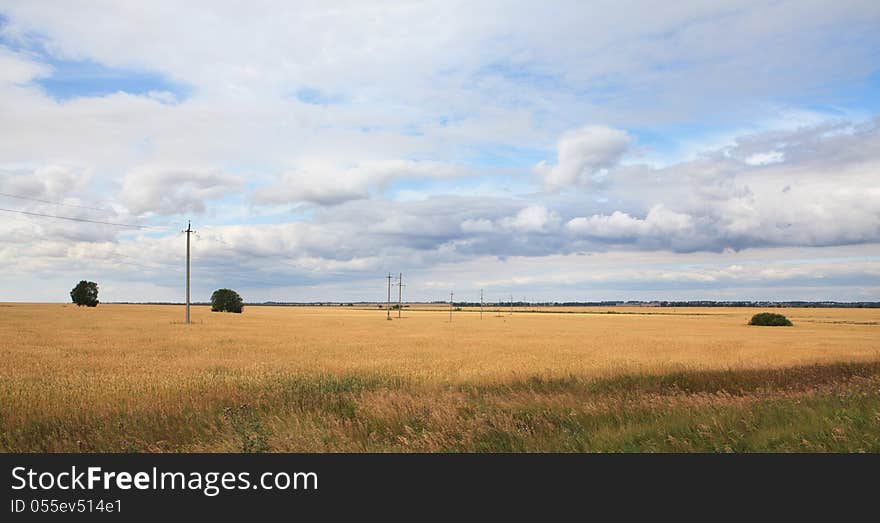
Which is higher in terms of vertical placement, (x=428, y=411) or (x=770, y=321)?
(x=428, y=411)

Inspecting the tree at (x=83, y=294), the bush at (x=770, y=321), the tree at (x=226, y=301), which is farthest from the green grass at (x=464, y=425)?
the tree at (x=83, y=294)

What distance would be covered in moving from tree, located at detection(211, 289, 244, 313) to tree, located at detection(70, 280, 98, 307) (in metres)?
35.6

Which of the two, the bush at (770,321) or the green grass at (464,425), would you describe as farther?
the bush at (770,321)

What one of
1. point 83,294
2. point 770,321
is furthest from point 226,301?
point 770,321

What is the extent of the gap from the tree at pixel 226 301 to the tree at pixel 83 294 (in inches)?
1403

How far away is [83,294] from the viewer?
165 meters

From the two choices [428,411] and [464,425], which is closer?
[464,425]

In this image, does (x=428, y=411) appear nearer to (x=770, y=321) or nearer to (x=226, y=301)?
(x=770, y=321)

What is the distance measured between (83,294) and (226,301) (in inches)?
1612

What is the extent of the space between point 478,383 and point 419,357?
1536 centimetres

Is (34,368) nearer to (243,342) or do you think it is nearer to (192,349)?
(192,349)

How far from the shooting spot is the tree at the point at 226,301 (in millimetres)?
159250

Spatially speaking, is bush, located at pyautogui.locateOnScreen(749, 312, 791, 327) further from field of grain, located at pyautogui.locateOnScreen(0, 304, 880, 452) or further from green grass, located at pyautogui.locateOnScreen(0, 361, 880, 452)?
green grass, located at pyautogui.locateOnScreen(0, 361, 880, 452)

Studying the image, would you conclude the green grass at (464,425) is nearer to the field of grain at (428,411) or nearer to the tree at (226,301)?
the field of grain at (428,411)
